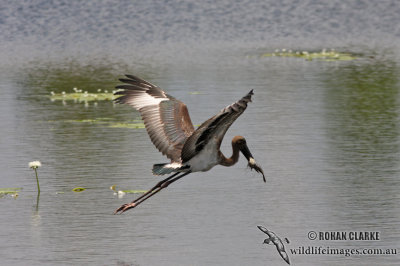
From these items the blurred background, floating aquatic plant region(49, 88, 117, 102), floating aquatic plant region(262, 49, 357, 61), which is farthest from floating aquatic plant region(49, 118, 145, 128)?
floating aquatic plant region(262, 49, 357, 61)

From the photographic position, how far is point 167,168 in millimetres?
10922

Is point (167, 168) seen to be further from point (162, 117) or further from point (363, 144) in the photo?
point (363, 144)

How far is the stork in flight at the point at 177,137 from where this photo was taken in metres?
10.7

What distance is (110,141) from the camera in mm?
16953

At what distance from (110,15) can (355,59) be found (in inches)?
862

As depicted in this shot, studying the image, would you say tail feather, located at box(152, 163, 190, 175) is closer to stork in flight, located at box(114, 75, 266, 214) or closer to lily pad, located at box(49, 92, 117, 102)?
stork in flight, located at box(114, 75, 266, 214)

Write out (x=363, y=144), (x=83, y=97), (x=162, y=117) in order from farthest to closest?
(x=83, y=97) < (x=363, y=144) < (x=162, y=117)

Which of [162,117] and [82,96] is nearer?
[162,117]

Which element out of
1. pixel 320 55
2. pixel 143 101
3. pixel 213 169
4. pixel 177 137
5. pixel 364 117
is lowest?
pixel 320 55

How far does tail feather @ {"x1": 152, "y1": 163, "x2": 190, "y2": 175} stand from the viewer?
10.9 metres

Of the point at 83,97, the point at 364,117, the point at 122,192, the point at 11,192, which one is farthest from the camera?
the point at 83,97

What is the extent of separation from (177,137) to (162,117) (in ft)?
1.13

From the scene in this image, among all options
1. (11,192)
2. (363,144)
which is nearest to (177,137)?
(11,192)

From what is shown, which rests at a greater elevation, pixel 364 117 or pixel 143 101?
pixel 143 101
